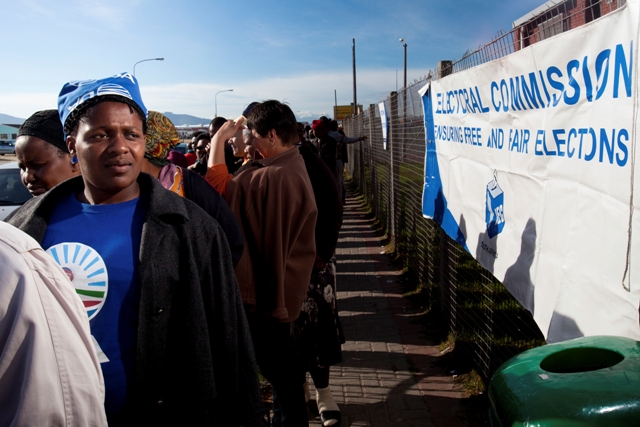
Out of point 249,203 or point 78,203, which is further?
point 249,203

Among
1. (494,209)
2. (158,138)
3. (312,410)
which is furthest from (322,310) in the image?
(158,138)

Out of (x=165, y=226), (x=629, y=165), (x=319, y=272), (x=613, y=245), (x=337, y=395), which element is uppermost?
(x=629, y=165)

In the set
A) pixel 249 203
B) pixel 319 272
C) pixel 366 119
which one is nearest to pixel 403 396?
pixel 319 272

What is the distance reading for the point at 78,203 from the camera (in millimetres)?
1789

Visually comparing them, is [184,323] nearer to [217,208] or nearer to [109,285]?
[109,285]

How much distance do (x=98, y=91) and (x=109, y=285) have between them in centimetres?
65

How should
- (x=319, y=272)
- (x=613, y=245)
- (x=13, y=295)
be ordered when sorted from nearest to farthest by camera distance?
(x=13, y=295) < (x=613, y=245) < (x=319, y=272)


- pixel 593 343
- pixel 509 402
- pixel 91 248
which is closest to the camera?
pixel 509 402

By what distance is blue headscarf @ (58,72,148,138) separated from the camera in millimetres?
1755

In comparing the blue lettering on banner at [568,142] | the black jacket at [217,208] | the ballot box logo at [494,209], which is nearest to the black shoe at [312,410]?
the ballot box logo at [494,209]

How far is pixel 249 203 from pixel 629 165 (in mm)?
1787

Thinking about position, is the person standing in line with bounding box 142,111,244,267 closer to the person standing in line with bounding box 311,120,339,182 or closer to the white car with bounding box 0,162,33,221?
the white car with bounding box 0,162,33,221

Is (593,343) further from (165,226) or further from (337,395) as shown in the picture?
(337,395)

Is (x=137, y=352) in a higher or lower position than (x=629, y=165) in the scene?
lower
